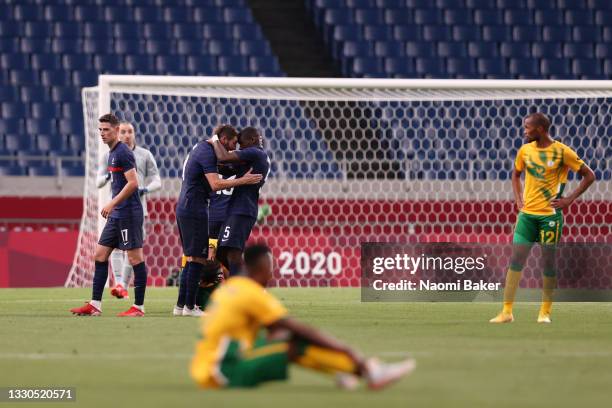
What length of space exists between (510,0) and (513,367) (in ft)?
60.5

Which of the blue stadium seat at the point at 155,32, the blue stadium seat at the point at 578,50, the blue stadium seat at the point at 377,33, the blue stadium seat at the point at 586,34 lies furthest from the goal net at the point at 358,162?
the blue stadium seat at the point at 586,34

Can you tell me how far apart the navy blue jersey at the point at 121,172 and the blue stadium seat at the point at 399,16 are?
Result: 1367cm

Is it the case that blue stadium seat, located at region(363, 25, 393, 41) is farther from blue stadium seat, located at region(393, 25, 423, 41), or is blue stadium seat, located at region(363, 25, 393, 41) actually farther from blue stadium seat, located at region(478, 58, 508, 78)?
blue stadium seat, located at region(478, 58, 508, 78)

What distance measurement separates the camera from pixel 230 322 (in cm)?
478

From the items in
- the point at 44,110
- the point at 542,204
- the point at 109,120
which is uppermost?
the point at 44,110

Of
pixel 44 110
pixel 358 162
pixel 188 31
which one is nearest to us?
pixel 358 162

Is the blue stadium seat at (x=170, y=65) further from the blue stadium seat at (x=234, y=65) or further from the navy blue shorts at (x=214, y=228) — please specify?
the navy blue shorts at (x=214, y=228)

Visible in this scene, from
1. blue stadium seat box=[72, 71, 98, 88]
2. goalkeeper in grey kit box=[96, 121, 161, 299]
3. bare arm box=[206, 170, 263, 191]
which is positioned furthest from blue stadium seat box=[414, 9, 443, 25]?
bare arm box=[206, 170, 263, 191]

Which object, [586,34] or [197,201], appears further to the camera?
[586,34]

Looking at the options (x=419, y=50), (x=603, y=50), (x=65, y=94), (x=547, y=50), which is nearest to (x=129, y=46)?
(x=65, y=94)

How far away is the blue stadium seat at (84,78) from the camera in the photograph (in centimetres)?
2075

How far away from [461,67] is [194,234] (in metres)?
13.5

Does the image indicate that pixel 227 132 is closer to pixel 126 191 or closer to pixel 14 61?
pixel 126 191

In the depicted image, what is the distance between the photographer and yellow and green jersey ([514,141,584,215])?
909 centimetres
